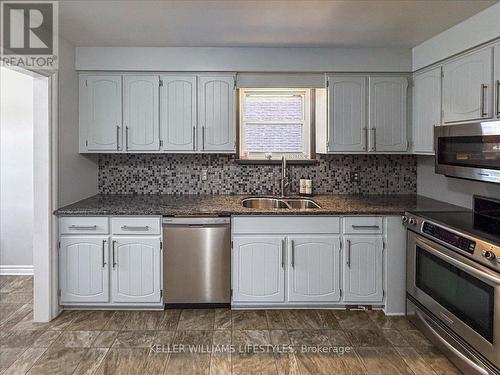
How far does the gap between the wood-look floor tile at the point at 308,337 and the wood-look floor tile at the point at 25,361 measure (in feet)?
5.54

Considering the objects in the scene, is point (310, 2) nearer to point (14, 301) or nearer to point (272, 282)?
point (272, 282)

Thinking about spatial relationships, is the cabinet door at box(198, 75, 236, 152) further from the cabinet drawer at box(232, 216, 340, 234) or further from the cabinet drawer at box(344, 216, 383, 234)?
the cabinet drawer at box(344, 216, 383, 234)

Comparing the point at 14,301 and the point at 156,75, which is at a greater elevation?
the point at 156,75

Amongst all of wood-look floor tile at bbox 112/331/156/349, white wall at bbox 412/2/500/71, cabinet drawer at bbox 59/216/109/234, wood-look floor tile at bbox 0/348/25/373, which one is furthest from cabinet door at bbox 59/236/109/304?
white wall at bbox 412/2/500/71

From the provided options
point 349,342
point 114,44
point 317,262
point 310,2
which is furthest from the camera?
point 114,44

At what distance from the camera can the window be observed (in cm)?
404

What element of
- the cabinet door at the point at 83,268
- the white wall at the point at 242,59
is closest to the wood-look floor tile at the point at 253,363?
the cabinet door at the point at 83,268

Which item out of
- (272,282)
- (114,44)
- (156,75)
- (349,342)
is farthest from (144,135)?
(349,342)

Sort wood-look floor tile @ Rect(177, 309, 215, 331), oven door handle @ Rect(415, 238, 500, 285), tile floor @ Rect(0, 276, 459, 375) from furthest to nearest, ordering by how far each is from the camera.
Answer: wood-look floor tile @ Rect(177, 309, 215, 331) → tile floor @ Rect(0, 276, 459, 375) → oven door handle @ Rect(415, 238, 500, 285)

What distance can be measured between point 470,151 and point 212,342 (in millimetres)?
2153

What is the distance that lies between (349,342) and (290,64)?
2.36 m

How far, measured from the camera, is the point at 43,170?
10.1 feet

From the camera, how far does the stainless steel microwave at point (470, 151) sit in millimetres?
2379

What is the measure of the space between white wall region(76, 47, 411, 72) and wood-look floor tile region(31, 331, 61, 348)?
7.30ft
